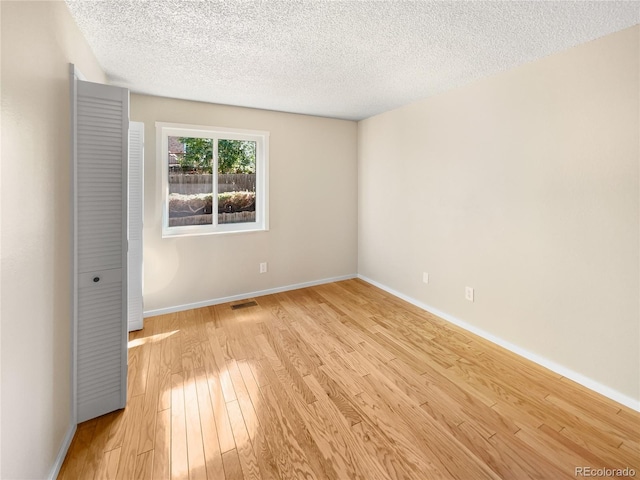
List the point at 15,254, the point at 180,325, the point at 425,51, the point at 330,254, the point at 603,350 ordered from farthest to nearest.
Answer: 1. the point at 330,254
2. the point at 180,325
3. the point at 425,51
4. the point at 603,350
5. the point at 15,254

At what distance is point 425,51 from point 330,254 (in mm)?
2775

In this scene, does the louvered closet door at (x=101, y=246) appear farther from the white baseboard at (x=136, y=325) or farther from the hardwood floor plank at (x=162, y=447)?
the white baseboard at (x=136, y=325)

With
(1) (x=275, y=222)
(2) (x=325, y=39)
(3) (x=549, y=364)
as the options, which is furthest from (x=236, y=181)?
(3) (x=549, y=364)

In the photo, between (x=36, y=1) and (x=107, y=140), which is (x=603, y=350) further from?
(x=36, y=1)

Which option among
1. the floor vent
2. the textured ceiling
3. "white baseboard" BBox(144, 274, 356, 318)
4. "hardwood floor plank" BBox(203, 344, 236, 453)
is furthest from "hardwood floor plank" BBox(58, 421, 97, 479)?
the textured ceiling

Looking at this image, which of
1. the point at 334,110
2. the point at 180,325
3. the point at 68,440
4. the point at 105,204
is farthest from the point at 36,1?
the point at 334,110

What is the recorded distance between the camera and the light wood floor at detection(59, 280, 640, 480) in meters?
1.46

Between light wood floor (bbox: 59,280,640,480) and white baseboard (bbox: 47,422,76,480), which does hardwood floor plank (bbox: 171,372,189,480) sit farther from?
white baseboard (bbox: 47,422,76,480)

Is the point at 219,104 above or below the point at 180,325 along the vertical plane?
above

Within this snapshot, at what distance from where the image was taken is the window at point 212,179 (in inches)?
131

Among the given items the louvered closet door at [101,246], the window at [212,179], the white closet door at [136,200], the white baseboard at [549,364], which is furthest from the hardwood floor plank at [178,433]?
the white baseboard at [549,364]

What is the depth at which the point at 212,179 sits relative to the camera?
3570 mm

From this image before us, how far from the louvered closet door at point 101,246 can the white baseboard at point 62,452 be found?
0.10 meters

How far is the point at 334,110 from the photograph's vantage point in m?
3.73
